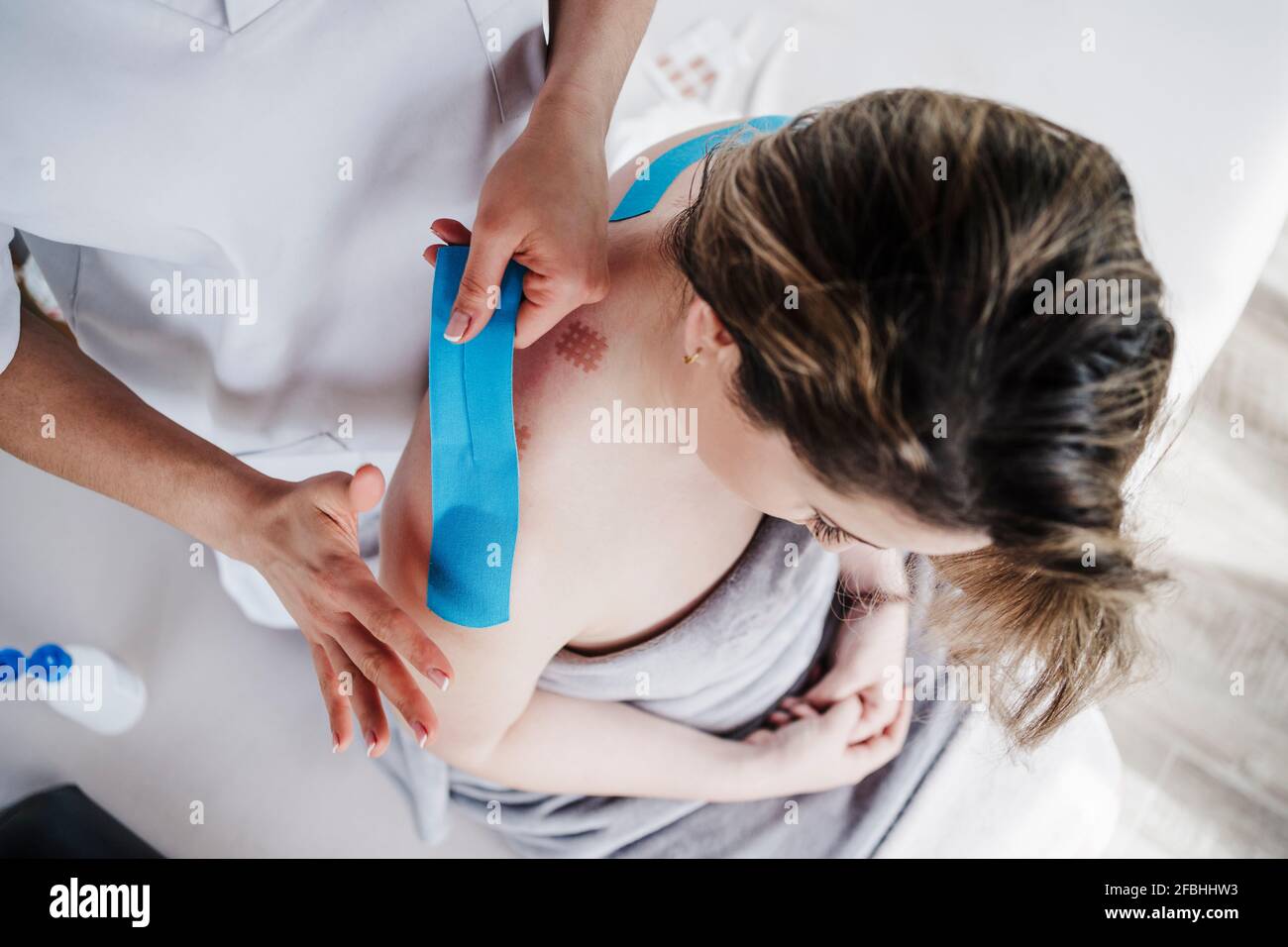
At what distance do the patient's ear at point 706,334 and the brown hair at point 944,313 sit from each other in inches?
0.6

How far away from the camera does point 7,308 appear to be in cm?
64

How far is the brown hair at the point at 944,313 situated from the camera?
49 cm

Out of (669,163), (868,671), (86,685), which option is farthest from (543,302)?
(86,685)

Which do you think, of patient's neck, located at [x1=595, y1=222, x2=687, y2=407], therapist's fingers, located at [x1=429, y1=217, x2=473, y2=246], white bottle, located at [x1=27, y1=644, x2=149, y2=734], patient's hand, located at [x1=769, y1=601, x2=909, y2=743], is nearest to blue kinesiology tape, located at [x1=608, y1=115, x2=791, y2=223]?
patient's neck, located at [x1=595, y1=222, x2=687, y2=407]

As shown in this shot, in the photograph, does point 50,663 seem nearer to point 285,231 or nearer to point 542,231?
point 285,231

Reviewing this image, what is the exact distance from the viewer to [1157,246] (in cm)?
102

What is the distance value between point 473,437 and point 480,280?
0.12 meters

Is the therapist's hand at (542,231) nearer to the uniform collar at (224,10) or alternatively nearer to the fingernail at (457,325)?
the fingernail at (457,325)

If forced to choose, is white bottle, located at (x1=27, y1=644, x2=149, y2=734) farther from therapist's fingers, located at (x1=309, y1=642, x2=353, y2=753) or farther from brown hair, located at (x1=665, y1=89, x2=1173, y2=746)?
brown hair, located at (x1=665, y1=89, x2=1173, y2=746)

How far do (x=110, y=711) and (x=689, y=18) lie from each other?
1188 mm

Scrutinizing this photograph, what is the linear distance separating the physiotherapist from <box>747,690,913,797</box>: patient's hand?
0.49 metres
